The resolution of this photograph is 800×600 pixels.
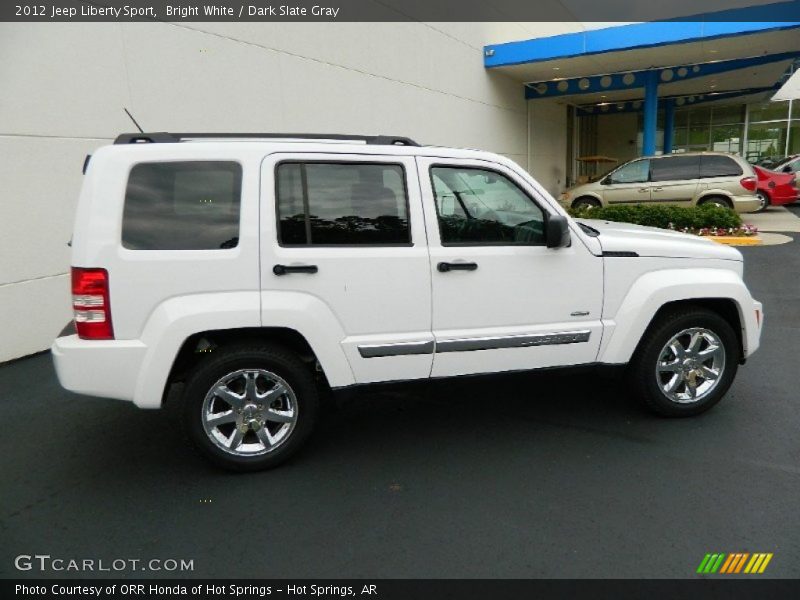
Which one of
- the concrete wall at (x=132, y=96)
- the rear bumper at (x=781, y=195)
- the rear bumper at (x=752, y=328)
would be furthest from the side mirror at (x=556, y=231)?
the rear bumper at (x=781, y=195)

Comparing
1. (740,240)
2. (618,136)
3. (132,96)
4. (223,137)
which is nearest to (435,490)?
(223,137)

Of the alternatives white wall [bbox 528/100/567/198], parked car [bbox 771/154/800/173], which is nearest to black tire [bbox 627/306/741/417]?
white wall [bbox 528/100/567/198]

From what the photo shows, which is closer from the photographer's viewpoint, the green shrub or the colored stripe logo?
the colored stripe logo

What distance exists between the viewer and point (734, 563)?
8.29 feet

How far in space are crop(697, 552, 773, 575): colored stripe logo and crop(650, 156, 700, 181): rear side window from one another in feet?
42.1

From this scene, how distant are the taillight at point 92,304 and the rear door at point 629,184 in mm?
13504

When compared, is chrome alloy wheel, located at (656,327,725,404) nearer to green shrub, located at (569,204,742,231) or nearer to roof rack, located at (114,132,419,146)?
roof rack, located at (114,132,419,146)

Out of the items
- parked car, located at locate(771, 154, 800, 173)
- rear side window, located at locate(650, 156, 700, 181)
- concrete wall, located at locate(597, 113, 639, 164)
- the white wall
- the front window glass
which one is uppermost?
concrete wall, located at locate(597, 113, 639, 164)

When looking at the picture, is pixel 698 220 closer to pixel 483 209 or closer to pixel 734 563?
pixel 483 209

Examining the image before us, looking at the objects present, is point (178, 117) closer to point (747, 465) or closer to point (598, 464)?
point (598, 464)

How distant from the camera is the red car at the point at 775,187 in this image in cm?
1617

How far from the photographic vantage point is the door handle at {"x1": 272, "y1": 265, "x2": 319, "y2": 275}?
313 centimetres

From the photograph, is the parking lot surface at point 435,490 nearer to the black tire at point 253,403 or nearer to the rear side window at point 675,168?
the black tire at point 253,403
